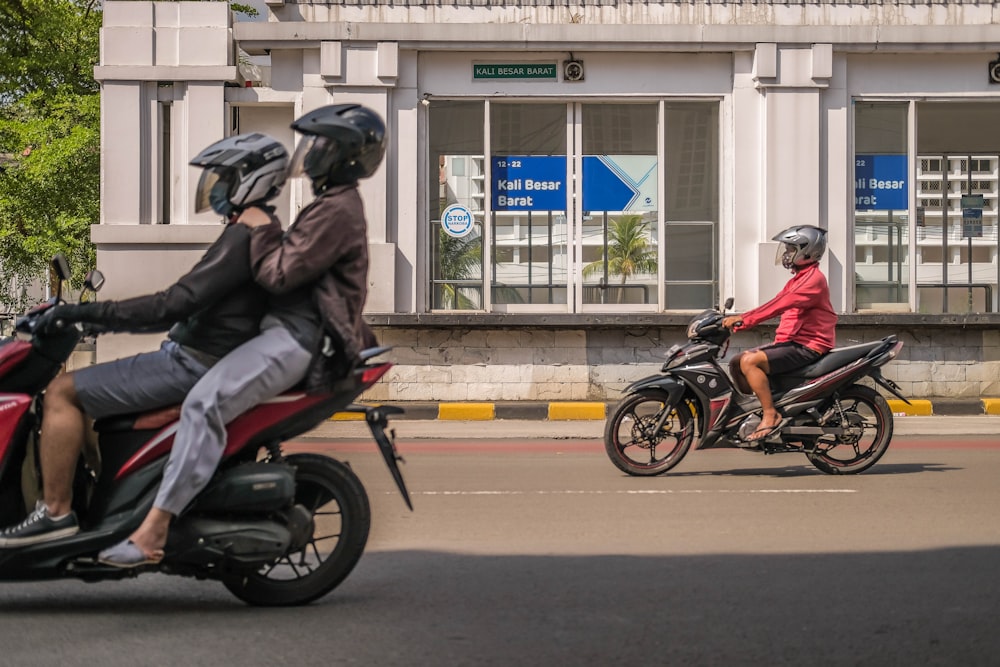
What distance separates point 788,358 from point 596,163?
8.97m

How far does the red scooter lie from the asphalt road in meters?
0.22

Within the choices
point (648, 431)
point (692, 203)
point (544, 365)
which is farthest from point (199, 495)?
point (692, 203)

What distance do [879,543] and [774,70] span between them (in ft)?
40.2

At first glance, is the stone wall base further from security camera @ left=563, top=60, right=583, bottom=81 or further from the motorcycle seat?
the motorcycle seat

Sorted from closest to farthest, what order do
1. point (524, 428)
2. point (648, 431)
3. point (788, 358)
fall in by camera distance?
point (648, 431), point (788, 358), point (524, 428)

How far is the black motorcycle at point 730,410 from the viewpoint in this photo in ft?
33.6

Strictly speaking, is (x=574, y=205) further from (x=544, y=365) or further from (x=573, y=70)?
(x=544, y=365)

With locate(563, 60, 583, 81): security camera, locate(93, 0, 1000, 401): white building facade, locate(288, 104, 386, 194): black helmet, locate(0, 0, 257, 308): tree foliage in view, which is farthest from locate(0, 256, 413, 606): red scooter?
locate(0, 0, 257, 308): tree foliage

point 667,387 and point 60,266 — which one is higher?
point 60,266

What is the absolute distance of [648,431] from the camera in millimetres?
10234

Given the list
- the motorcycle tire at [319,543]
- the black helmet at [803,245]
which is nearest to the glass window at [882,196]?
the black helmet at [803,245]

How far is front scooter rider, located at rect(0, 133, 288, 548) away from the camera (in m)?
5.07

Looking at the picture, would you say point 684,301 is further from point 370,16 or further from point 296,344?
point 296,344

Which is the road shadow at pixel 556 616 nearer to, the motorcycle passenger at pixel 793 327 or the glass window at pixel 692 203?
the motorcycle passenger at pixel 793 327
